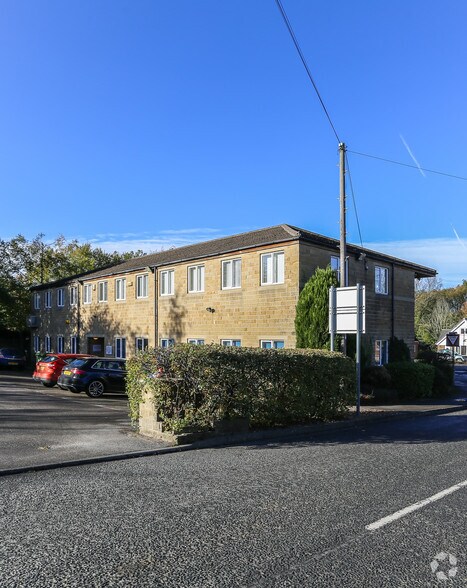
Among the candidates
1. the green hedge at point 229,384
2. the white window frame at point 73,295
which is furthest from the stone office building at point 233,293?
the green hedge at point 229,384

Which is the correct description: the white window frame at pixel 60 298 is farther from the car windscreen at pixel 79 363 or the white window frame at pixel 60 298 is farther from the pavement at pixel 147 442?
the pavement at pixel 147 442

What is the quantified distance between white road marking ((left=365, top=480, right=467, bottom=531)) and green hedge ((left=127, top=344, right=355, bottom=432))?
4288mm

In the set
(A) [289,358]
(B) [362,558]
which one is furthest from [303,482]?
(A) [289,358]

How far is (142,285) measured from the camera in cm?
2828

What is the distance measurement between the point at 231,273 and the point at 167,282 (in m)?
5.00

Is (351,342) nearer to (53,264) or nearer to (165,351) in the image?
(165,351)

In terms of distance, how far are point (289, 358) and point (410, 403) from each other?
8.00m

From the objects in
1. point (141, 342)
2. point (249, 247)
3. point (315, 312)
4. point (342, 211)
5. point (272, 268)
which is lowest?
point (141, 342)

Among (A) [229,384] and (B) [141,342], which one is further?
(B) [141,342]

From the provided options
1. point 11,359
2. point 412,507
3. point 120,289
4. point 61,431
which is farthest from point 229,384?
point 11,359

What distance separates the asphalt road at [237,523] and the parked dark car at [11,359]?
28721 millimetres

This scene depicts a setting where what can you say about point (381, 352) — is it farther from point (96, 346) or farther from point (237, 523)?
point (237, 523)

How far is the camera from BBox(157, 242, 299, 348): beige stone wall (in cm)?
1992

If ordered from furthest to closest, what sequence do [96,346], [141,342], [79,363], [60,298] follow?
[60,298], [96,346], [141,342], [79,363]
